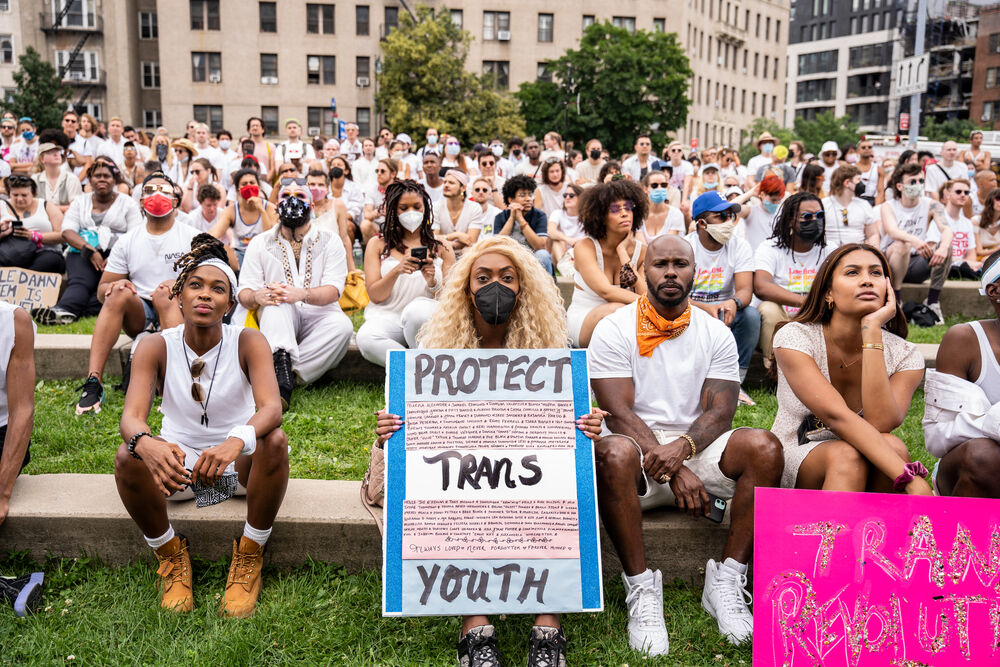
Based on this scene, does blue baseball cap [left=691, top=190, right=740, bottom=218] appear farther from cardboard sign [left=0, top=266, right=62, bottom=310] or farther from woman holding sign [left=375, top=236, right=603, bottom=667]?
cardboard sign [left=0, top=266, right=62, bottom=310]

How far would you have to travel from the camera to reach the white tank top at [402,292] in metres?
6.45

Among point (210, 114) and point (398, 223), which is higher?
point (210, 114)

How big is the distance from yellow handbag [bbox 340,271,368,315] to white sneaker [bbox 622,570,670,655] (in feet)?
16.6

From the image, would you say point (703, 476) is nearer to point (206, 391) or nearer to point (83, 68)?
point (206, 391)

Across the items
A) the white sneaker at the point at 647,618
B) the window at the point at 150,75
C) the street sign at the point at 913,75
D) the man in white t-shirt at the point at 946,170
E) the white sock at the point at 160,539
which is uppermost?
the window at the point at 150,75

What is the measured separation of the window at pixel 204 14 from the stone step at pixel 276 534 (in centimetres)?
5335

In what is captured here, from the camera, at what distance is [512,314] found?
4.05m

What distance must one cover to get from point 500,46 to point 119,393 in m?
53.9

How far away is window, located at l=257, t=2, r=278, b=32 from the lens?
51.5m

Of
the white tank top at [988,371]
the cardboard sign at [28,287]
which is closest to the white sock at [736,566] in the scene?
the white tank top at [988,371]

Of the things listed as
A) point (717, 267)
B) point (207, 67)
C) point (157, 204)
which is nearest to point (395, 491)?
point (717, 267)

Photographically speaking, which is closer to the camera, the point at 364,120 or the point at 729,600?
the point at 729,600

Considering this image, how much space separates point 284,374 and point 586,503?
3.34 metres

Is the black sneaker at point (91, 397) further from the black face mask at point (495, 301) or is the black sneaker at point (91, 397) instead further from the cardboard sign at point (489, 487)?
the black face mask at point (495, 301)
